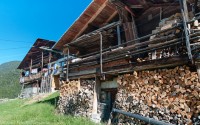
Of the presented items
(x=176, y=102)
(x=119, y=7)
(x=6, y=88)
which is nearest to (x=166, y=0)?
(x=119, y=7)

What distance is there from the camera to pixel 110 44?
13.3m

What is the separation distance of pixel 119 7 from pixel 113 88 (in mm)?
4149

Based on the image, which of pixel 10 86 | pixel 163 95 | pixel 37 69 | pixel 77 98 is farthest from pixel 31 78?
pixel 163 95

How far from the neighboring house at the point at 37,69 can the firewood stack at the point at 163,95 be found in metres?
16.7

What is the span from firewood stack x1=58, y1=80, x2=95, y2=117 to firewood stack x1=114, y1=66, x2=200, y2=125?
2271mm

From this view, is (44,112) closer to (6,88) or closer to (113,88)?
(113,88)

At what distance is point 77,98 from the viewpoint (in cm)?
1111

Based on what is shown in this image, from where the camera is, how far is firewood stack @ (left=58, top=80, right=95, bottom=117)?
10430 mm

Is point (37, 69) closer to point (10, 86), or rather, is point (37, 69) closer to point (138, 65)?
point (10, 86)

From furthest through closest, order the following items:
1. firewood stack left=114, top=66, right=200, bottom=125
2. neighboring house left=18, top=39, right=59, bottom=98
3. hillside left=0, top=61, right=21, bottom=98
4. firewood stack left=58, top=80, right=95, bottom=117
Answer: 1. hillside left=0, top=61, right=21, bottom=98
2. neighboring house left=18, top=39, right=59, bottom=98
3. firewood stack left=58, top=80, right=95, bottom=117
4. firewood stack left=114, top=66, right=200, bottom=125

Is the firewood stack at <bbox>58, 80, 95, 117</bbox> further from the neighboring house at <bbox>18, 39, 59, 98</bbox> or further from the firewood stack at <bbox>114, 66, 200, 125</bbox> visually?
the neighboring house at <bbox>18, 39, 59, 98</bbox>

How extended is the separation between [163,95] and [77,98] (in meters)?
5.42

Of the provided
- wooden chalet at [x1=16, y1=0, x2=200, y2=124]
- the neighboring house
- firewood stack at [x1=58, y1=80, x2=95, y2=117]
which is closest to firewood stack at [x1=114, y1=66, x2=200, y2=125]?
wooden chalet at [x1=16, y1=0, x2=200, y2=124]

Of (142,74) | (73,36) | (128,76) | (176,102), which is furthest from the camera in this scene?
(73,36)
